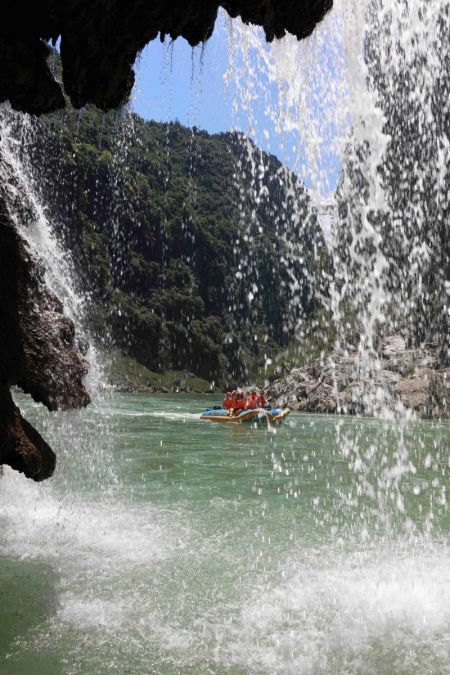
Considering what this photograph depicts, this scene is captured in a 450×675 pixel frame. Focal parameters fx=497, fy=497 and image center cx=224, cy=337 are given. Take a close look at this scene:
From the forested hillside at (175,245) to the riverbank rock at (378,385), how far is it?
203 feet

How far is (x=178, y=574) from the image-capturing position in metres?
6.24

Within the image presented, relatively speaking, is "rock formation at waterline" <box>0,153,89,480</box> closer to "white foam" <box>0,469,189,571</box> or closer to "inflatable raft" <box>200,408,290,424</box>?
"white foam" <box>0,469,189,571</box>

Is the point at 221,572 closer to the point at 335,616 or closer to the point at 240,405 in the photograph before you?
the point at 335,616

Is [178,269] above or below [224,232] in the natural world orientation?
below

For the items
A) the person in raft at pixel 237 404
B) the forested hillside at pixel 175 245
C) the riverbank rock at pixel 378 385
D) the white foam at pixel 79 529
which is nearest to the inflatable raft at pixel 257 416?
the person in raft at pixel 237 404

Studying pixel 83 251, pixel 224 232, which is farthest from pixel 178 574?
pixel 224 232

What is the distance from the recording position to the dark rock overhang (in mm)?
4488

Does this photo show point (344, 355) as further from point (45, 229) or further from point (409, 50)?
point (45, 229)

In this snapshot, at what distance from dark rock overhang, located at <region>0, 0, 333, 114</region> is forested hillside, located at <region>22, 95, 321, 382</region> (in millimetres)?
96768

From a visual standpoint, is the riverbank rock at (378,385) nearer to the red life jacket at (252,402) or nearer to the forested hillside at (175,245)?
the red life jacket at (252,402)

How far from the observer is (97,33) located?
4730 millimetres

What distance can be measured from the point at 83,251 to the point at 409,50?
100279mm

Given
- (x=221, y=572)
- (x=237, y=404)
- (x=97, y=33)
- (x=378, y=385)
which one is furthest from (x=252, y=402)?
Result: (x=97, y=33)

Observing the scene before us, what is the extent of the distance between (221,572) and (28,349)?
3.73 meters
